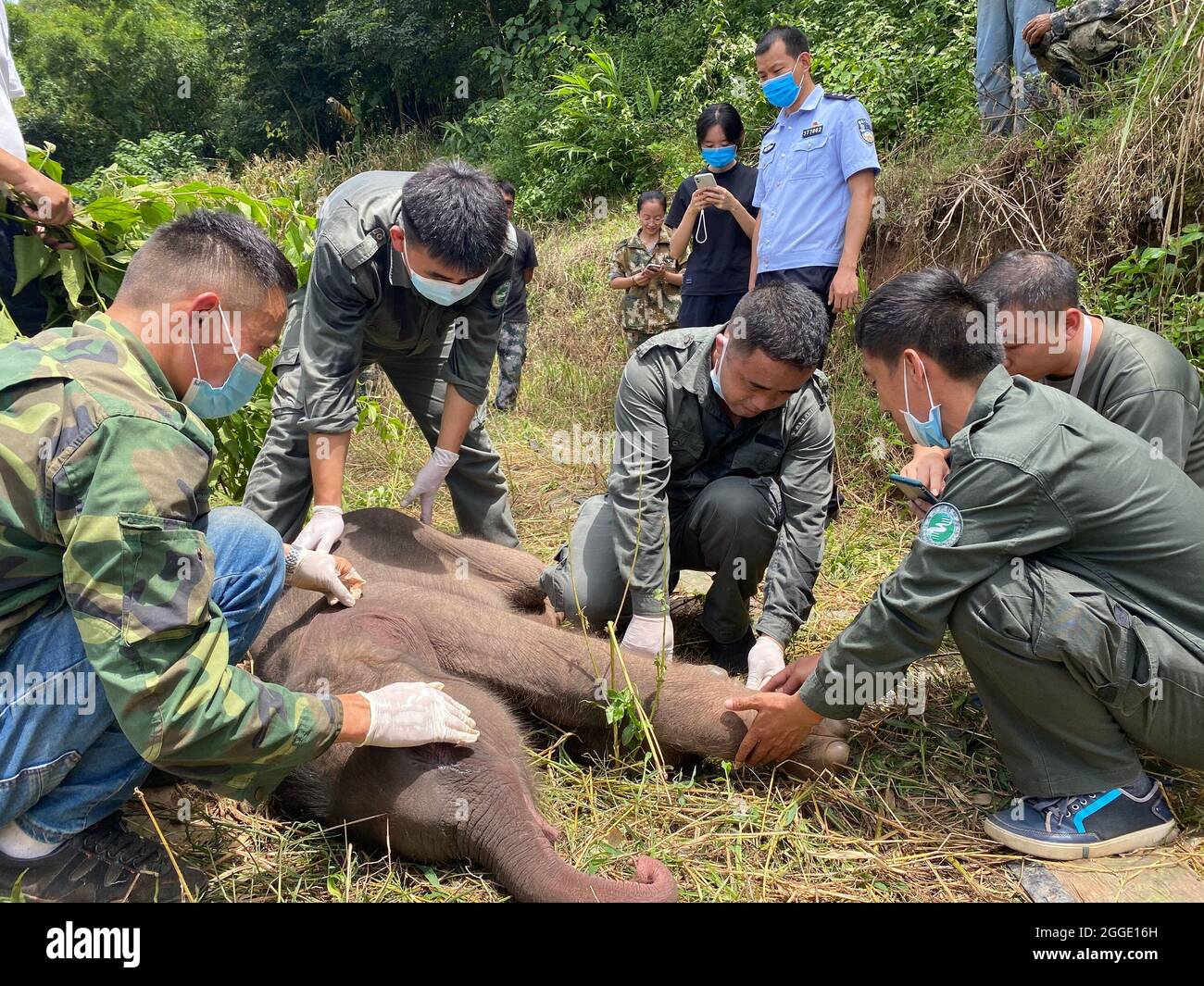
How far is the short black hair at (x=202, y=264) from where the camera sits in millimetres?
2455

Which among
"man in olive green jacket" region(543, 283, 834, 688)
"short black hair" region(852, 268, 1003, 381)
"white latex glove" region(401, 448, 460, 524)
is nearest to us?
"short black hair" region(852, 268, 1003, 381)

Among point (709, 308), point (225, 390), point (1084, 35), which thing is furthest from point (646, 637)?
point (1084, 35)

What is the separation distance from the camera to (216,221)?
103 inches

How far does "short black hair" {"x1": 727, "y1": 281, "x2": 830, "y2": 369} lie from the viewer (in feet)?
10.9

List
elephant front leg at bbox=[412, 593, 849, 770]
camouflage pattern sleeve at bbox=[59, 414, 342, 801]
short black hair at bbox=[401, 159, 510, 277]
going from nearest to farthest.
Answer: camouflage pattern sleeve at bbox=[59, 414, 342, 801] → elephant front leg at bbox=[412, 593, 849, 770] → short black hair at bbox=[401, 159, 510, 277]

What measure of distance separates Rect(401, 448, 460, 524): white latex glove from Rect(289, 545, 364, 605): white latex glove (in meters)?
1.04

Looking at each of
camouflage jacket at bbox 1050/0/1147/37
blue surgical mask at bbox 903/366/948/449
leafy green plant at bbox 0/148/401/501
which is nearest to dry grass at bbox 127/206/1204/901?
blue surgical mask at bbox 903/366/948/449

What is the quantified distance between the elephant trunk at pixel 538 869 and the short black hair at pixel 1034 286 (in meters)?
2.36

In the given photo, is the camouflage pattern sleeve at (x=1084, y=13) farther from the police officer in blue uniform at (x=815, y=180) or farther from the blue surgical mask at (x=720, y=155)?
the blue surgical mask at (x=720, y=155)

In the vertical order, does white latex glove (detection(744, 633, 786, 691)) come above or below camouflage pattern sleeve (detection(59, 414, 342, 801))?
below

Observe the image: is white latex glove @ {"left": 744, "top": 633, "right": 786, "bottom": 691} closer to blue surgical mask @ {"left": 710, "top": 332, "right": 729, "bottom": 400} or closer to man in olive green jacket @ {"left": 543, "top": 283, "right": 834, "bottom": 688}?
man in olive green jacket @ {"left": 543, "top": 283, "right": 834, "bottom": 688}

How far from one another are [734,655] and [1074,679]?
1539 mm

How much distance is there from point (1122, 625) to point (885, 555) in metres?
2.20

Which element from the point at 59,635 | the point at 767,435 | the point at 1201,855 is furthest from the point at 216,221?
the point at 1201,855
